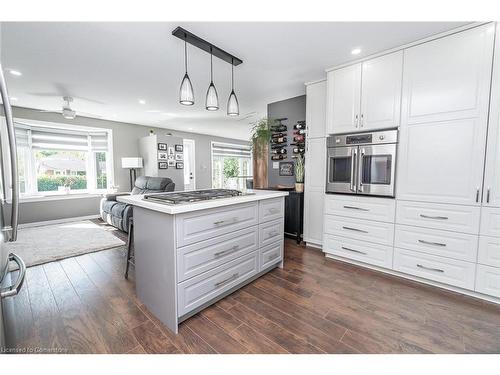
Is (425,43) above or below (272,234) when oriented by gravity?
above

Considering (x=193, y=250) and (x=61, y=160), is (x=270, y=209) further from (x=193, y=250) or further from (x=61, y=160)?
(x=61, y=160)

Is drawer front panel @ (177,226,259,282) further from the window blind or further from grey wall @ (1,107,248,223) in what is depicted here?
the window blind

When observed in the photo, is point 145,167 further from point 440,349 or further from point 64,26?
point 440,349

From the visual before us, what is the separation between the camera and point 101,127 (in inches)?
214

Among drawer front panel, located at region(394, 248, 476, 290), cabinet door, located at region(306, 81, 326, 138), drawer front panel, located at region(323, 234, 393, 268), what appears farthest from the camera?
cabinet door, located at region(306, 81, 326, 138)

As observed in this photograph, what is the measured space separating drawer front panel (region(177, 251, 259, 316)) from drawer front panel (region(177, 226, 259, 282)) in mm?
54

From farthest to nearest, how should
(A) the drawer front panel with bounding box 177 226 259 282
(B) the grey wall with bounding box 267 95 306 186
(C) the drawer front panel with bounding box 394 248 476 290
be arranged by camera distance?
1. (B) the grey wall with bounding box 267 95 306 186
2. (C) the drawer front panel with bounding box 394 248 476 290
3. (A) the drawer front panel with bounding box 177 226 259 282

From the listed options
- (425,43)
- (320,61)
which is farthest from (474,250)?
(320,61)

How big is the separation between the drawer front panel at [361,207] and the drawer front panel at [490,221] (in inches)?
25.9

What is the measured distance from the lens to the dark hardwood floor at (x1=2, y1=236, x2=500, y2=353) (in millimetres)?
1416

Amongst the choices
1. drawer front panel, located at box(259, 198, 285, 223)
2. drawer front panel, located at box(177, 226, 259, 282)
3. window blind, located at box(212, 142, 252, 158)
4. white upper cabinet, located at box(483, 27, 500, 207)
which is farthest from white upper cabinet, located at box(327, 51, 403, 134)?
window blind, located at box(212, 142, 252, 158)

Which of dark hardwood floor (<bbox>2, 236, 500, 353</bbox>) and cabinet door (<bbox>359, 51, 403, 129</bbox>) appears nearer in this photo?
dark hardwood floor (<bbox>2, 236, 500, 353</bbox>)
